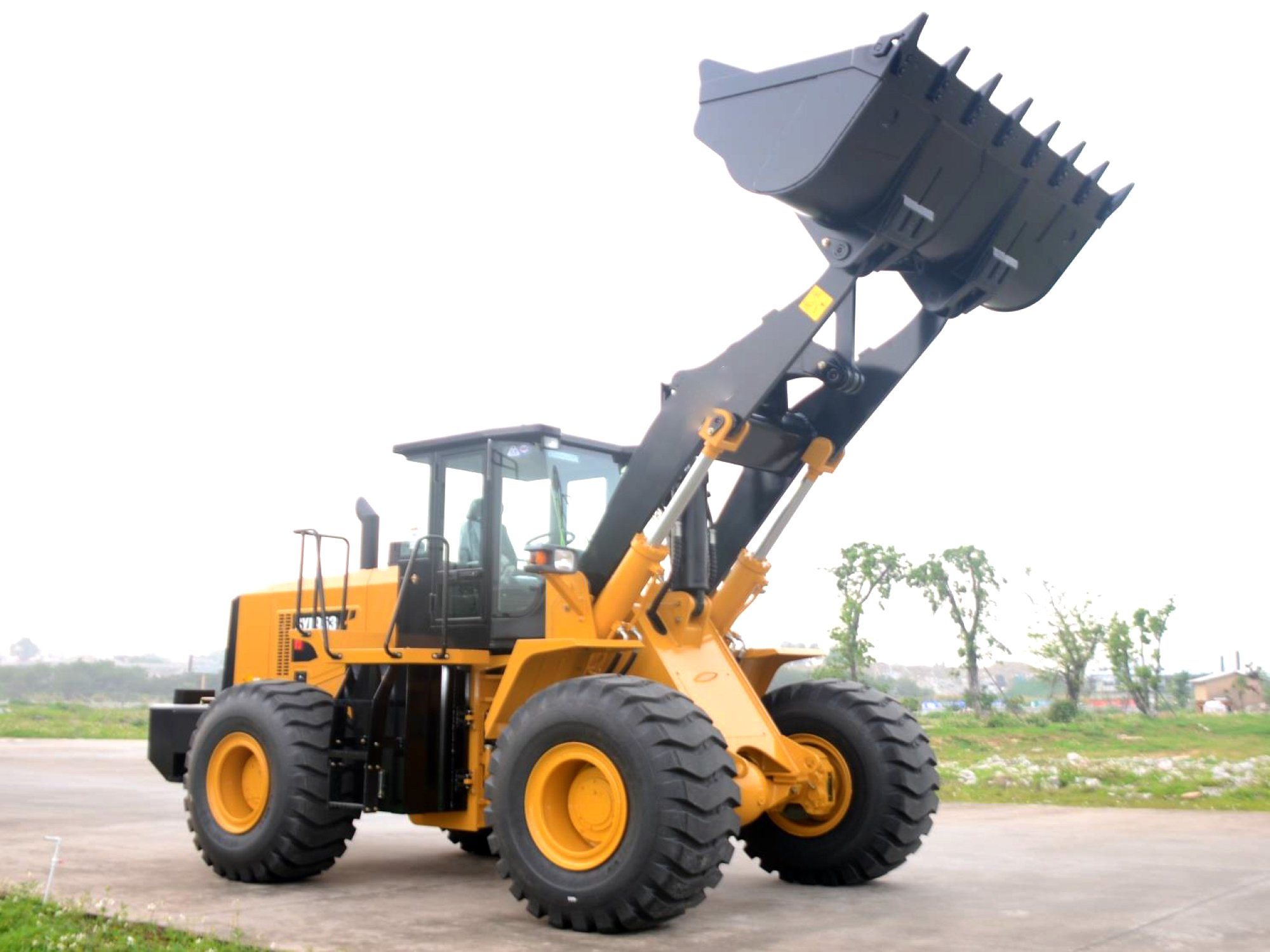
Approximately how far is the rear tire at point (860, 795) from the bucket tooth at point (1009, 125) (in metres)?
3.66

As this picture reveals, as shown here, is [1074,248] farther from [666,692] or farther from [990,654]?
[990,654]

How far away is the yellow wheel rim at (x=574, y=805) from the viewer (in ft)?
22.9

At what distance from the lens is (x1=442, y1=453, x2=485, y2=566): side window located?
8953 mm

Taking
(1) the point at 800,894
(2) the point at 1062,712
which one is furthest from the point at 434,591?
(2) the point at 1062,712

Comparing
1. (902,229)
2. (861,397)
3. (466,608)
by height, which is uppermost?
(902,229)

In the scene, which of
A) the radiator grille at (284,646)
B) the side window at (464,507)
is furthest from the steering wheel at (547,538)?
the radiator grille at (284,646)

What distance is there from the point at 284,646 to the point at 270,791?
1.94 meters

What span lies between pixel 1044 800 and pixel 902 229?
33.6 feet

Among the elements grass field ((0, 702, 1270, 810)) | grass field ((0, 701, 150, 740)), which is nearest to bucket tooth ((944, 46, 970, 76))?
grass field ((0, 702, 1270, 810))

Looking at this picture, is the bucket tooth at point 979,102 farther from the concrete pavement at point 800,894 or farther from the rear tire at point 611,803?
the concrete pavement at point 800,894

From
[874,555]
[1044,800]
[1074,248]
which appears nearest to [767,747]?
[1074,248]

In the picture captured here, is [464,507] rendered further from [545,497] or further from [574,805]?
[574,805]

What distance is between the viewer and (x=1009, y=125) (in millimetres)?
7531

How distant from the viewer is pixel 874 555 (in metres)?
35.1
